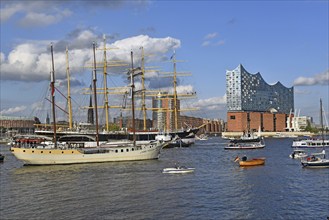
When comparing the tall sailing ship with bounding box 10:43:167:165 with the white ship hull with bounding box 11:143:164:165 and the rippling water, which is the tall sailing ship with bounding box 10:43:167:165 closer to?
the white ship hull with bounding box 11:143:164:165

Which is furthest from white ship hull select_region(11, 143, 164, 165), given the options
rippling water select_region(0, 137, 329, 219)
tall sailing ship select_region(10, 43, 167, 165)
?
rippling water select_region(0, 137, 329, 219)

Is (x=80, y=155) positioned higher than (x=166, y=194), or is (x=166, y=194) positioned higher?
(x=80, y=155)

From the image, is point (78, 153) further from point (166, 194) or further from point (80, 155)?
point (166, 194)

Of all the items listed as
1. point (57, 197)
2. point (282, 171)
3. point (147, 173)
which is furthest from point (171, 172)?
point (57, 197)

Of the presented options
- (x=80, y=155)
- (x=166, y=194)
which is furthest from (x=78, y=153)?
(x=166, y=194)

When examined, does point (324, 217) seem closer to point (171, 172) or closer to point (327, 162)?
point (171, 172)

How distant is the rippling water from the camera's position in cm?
3488

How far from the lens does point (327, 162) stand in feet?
214

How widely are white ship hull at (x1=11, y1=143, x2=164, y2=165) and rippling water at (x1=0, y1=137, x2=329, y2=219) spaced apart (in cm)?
1062

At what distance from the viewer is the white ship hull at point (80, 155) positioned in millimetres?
76938

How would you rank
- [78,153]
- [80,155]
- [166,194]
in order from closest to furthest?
1. [166,194]
2. [78,153]
3. [80,155]

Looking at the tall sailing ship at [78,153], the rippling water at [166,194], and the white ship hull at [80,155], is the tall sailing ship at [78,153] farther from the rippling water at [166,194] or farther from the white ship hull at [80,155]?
the rippling water at [166,194]

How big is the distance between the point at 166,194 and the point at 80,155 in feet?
127

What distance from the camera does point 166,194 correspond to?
42.9 metres
